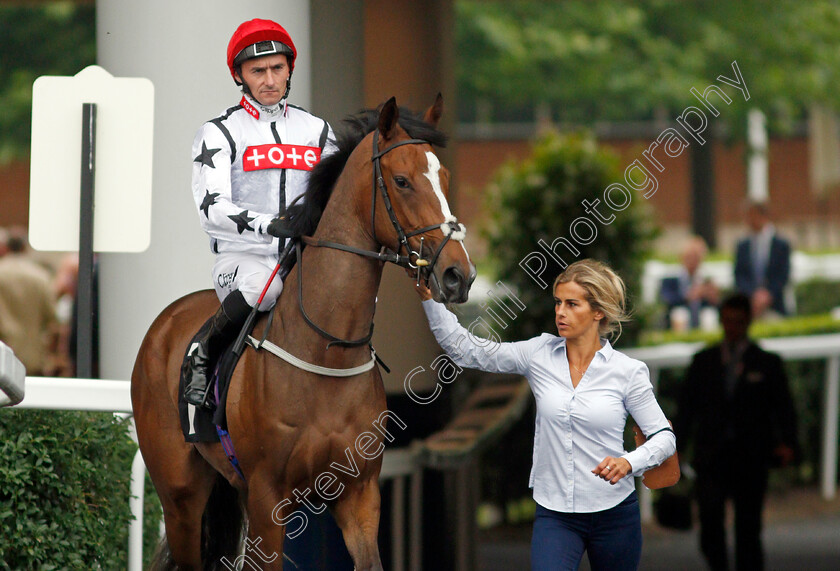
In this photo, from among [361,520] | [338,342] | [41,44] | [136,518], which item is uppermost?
[41,44]

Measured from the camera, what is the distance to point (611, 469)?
12.0ft

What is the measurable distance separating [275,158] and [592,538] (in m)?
1.76

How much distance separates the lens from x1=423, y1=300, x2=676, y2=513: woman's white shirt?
3.92 m

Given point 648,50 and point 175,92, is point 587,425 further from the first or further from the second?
point 648,50

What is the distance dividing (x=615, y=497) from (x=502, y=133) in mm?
24898

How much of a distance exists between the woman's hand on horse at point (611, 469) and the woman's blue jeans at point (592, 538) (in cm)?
29

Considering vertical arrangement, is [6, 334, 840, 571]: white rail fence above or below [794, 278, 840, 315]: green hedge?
below

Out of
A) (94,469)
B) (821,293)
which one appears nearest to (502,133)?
(821,293)

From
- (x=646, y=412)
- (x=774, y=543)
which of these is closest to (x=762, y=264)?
(x=774, y=543)

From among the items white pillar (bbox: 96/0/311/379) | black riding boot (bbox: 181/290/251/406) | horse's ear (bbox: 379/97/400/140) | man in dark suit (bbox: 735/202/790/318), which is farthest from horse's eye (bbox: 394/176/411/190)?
man in dark suit (bbox: 735/202/790/318)

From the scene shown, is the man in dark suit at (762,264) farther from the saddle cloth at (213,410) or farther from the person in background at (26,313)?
the saddle cloth at (213,410)

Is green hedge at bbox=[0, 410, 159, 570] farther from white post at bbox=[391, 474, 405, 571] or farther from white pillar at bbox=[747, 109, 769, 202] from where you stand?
white pillar at bbox=[747, 109, 769, 202]

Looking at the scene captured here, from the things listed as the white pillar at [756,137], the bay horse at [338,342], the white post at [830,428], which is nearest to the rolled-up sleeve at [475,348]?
the bay horse at [338,342]

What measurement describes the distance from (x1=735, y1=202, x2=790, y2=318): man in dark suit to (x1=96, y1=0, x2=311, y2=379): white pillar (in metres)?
7.87
